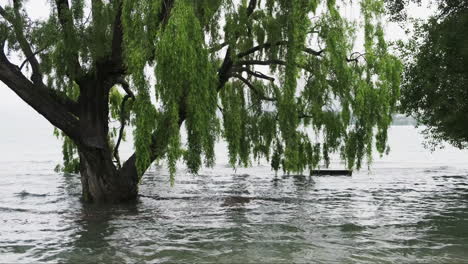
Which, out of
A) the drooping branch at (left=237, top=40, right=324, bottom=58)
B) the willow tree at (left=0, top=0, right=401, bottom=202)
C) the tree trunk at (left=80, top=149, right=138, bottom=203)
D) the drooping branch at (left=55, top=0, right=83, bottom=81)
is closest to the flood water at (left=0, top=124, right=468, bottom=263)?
the tree trunk at (left=80, top=149, right=138, bottom=203)

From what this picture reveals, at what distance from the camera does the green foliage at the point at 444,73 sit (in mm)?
14297

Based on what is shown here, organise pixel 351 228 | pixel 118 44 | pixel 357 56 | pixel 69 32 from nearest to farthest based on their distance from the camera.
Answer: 1. pixel 351 228
2. pixel 69 32
3. pixel 118 44
4. pixel 357 56

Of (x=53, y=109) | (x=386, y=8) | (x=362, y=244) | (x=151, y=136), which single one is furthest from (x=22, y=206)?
(x=386, y=8)

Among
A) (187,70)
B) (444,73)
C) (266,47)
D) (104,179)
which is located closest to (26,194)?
(104,179)

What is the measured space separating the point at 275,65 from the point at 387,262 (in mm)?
7921

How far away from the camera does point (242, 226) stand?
1368 cm

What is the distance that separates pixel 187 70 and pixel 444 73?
25.9ft

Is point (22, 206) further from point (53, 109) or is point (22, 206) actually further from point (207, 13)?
point (207, 13)

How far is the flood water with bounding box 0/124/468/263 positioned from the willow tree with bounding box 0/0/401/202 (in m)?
1.64

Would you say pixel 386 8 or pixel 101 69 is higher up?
pixel 386 8

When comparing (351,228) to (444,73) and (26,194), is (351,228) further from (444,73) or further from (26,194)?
(26,194)

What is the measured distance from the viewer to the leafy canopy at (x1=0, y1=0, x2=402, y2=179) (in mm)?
12250

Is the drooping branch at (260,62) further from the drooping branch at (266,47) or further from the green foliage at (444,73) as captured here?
the green foliage at (444,73)

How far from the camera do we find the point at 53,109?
15070 mm
